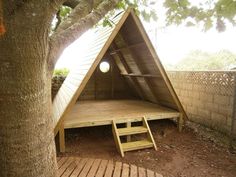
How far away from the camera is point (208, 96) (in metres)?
5.30

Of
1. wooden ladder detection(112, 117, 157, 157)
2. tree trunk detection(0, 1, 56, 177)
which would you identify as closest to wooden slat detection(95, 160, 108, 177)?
wooden ladder detection(112, 117, 157, 157)

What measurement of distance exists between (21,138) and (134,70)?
17.0 ft

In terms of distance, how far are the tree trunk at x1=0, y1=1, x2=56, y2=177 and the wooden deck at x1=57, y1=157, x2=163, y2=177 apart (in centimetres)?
148

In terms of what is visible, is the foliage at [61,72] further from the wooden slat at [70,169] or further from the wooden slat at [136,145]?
the wooden slat at [70,169]

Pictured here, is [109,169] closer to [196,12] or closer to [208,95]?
[196,12]

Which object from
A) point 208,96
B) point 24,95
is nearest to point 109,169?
point 24,95

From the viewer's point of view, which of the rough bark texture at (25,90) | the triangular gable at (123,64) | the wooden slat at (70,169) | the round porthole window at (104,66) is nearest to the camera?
the rough bark texture at (25,90)

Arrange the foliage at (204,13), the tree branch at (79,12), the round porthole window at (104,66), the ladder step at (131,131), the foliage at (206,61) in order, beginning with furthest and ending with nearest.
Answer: the foliage at (206,61), the round porthole window at (104,66), the ladder step at (131,131), the tree branch at (79,12), the foliage at (204,13)

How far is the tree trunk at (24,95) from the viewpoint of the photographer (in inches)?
44.6

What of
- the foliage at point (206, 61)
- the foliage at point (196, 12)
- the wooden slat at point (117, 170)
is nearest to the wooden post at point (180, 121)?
the wooden slat at point (117, 170)

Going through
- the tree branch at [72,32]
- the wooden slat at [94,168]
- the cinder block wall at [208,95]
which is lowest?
the wooden slat at [94,168]

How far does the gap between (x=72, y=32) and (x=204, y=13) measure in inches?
44.2

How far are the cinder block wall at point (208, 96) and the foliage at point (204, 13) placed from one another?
3.33 meters

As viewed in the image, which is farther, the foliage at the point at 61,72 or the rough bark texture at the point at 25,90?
the foliage at the point at 61,72
